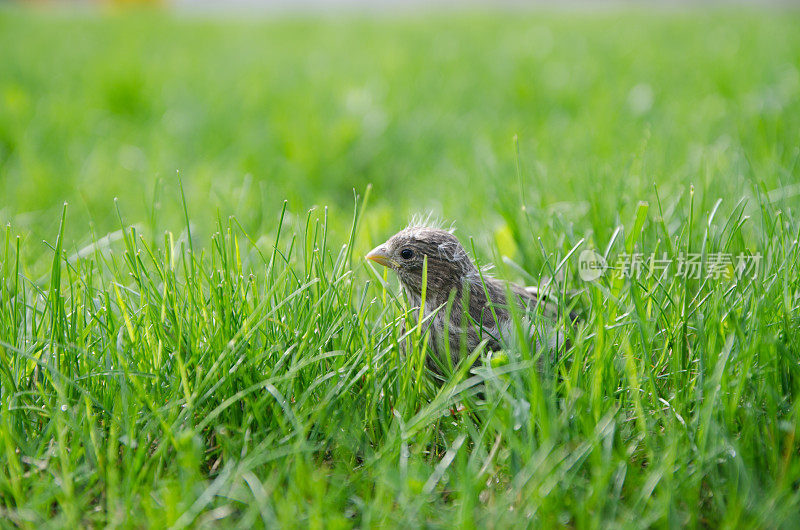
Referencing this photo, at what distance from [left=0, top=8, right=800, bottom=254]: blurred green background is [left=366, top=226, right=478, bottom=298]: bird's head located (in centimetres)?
63

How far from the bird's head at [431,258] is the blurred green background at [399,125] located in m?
0.63

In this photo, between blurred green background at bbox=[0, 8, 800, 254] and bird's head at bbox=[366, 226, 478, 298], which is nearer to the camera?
bird's head at bbox=[366, 226, 478, 298]

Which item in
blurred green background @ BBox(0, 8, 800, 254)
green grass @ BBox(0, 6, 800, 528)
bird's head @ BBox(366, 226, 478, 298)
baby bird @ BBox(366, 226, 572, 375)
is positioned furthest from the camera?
blurred green background @ BBox(0, 8, 800, 254)

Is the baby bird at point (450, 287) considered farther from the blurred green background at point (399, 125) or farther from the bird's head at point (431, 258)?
the blurred green background at point (399, 125)

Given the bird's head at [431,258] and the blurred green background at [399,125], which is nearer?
the bird's head at [431,258]

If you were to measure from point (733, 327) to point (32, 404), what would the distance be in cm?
234

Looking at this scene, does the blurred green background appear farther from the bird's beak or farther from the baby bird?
the bird's beak

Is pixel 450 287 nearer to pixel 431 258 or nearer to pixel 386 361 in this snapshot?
pixel 431 258

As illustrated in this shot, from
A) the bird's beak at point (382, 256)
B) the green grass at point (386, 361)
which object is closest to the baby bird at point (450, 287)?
the bird's beak at point (382, 256)

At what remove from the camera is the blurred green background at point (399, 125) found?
13.3 feet

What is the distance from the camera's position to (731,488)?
188cm

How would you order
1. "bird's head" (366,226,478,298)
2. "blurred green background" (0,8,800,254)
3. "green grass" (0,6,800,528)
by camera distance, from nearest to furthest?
1. "green grass" (0,6,800,528)
2. "bird's head" (366,226,478,298)
3. "blurred green background" (0,8,800,254)

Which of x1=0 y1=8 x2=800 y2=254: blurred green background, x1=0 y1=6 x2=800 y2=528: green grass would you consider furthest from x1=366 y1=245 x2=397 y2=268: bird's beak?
x1=0 y1=8 x2=800 y2=254: blurred green background

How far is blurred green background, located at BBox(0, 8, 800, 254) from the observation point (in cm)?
404
